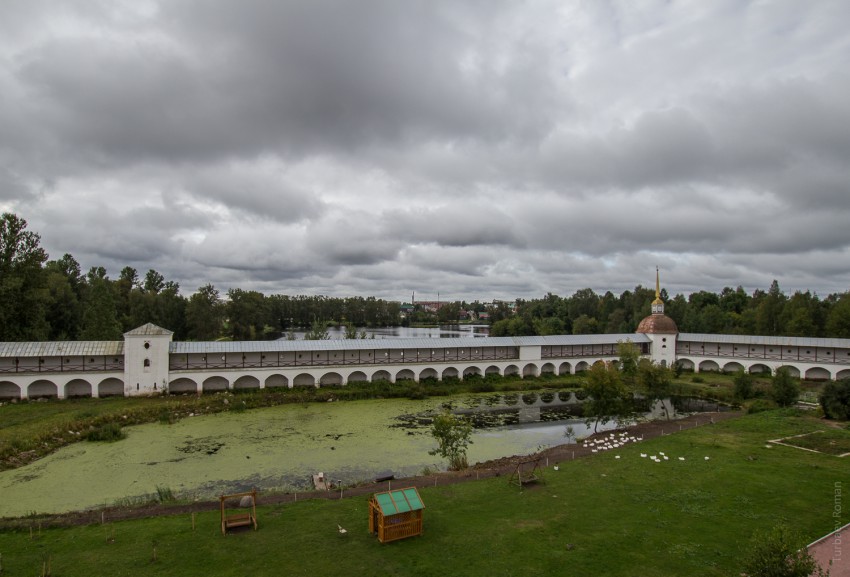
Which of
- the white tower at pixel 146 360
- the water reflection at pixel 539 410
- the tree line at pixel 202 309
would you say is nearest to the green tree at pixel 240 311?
the tree line at pixel 202 309

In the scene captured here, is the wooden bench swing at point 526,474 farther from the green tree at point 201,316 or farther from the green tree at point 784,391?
the green tree at point 201,316

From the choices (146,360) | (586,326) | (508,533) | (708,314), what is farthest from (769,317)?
(146,360)

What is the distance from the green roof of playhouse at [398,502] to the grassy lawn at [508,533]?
72cm

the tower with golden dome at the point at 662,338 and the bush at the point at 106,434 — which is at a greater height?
the tower with golden dome at the point at 662,338

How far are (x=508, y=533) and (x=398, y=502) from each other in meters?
2.59

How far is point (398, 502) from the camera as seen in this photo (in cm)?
1067

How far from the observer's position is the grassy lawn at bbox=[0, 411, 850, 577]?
945 centimetres

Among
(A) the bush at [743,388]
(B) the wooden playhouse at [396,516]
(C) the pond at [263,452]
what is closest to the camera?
(B) the wooden playhouse at [396,516]

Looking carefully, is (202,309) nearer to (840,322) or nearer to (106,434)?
(106,434)

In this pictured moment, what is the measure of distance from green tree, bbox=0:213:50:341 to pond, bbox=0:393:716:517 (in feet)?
51.7

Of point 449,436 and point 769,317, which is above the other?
point 769,317

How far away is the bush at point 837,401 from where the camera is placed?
22.3m

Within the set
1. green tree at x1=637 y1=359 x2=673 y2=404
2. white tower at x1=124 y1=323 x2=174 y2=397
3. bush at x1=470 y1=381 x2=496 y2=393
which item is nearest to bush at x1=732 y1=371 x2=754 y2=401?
green tree at x1=637 y1=359 x2=673 y2=404

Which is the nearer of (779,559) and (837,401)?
(779,559)
